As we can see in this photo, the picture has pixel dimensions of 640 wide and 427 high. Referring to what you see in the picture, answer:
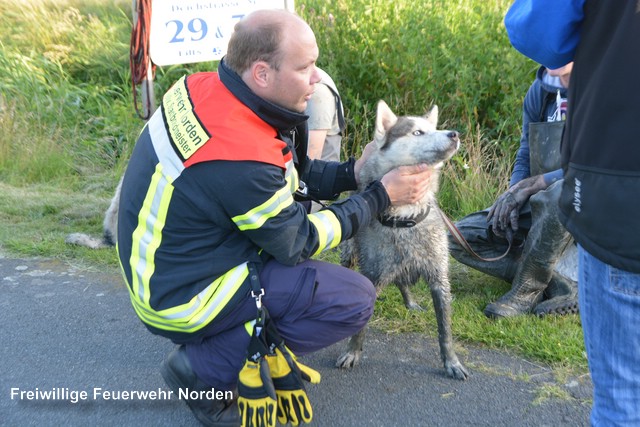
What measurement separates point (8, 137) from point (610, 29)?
689 centimetres

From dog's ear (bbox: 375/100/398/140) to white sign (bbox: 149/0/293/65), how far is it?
6.91ft

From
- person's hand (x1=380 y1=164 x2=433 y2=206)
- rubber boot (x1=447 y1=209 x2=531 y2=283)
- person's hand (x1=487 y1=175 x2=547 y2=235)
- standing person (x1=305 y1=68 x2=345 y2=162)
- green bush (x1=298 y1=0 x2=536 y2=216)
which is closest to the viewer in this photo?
person's hand (x1=380 y1=164 x2=433 y2=206)

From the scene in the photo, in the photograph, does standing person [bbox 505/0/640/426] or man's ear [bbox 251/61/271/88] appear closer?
standing person [bbox 505/0/640/426]

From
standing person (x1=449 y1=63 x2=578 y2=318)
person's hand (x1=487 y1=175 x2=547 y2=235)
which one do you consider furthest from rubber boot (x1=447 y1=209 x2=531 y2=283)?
person's hand (x1=487 y1=175 x2=547 y2=235)

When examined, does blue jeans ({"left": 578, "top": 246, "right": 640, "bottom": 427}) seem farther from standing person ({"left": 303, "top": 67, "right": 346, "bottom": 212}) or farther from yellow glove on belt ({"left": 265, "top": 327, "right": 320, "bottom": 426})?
standing person ({"left": 303, "top": 67, "right": 346, "bottom": 212})

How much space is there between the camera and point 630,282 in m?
1.62

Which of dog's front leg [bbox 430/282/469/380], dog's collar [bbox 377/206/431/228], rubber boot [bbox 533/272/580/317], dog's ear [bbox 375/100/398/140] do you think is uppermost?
dog's ear [bbox 375/100/398/140]

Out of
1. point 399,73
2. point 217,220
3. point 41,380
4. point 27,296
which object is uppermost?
point 217,220

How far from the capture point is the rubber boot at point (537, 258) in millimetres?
3535

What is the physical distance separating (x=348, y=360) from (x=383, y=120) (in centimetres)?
125

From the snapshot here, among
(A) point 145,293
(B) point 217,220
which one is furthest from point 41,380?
(B) point 217,220

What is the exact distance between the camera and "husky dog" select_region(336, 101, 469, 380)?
316 cm

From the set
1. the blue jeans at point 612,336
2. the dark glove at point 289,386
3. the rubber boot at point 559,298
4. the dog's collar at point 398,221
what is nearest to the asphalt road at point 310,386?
the dark glove at point 289,386

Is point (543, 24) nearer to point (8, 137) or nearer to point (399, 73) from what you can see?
point (399, 73)
